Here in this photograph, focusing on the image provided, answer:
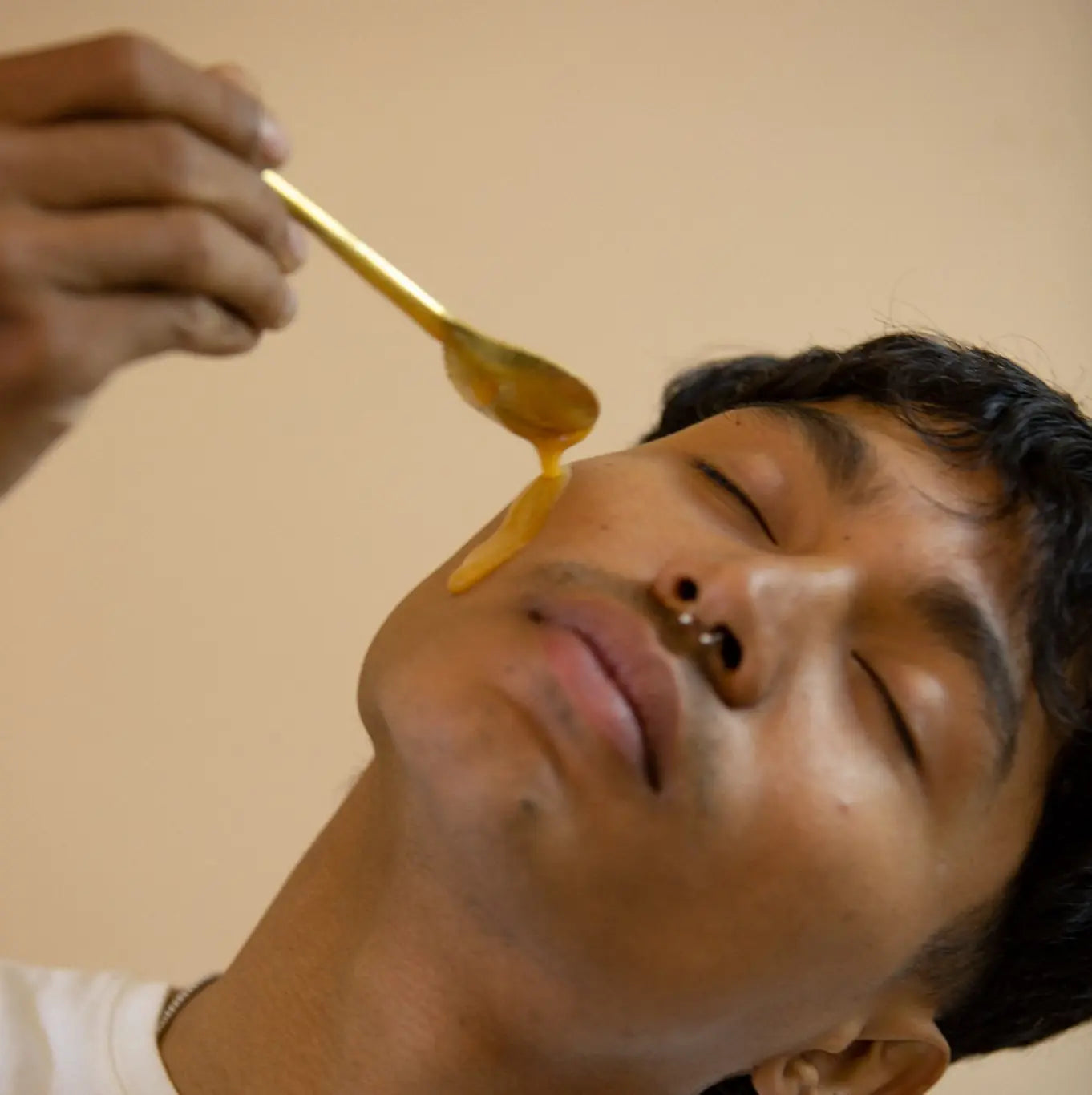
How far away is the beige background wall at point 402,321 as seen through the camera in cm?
121

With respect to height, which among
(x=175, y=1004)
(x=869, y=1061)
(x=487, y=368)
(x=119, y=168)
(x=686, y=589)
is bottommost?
(x=869, y=1061)

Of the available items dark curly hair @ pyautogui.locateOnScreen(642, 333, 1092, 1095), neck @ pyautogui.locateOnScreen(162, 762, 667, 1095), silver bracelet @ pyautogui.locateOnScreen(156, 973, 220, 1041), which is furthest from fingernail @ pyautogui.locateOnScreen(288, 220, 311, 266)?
silver bracelet @ pyautogui.locateOnScreen(156, 973, 220, 1041)

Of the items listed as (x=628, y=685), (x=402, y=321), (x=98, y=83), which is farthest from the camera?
(x=402, y=321)

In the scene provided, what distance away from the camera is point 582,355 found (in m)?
1.26

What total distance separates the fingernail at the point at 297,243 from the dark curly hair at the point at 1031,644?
0.46 metres

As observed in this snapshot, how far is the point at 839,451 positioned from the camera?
0.71 m

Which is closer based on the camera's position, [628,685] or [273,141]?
[273,141]

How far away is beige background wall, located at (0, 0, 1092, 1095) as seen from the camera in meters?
1.21

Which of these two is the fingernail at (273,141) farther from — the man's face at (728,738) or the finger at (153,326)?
the man's face at (728,738)

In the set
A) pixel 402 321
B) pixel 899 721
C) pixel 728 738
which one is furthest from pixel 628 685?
pixel 402 321

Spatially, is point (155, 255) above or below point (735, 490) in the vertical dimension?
above

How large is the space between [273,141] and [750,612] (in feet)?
1.13

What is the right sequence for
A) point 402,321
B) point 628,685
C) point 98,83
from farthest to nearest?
point 402,321, point 628,685, point 98,83

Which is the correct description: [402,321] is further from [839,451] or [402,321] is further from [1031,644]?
[1031,644]
